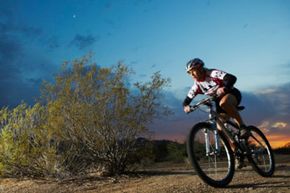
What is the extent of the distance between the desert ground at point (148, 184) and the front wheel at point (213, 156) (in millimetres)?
168

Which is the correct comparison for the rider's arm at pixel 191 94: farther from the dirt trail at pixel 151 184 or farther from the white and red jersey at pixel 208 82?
the dirt trail at pixel 151 184

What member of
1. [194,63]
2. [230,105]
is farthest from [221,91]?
[194,63]

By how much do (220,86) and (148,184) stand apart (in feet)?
7.50

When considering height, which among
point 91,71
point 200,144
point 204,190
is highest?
point 91,71

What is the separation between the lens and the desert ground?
642cm

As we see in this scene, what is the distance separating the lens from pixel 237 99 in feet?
23.6

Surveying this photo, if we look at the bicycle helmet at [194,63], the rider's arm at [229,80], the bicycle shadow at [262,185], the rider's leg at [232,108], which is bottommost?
the bicycle shadow at [262,185]

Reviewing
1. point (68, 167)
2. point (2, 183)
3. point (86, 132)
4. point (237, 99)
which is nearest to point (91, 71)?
point (86, 132)

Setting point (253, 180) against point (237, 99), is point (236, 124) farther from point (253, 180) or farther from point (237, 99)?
point (253, 180)

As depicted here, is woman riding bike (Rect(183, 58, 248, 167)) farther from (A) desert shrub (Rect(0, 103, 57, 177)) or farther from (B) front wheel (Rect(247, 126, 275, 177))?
(A) desert shrub (Rect(0, 103, 57, 177))

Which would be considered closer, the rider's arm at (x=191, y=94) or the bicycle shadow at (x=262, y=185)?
the bicycle shadow at (x=262, y=185)

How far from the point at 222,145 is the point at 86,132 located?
3.72m

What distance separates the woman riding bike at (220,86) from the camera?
6.70 metres

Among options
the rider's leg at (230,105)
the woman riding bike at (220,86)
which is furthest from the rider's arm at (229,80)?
the rider's leg at (230,105)
